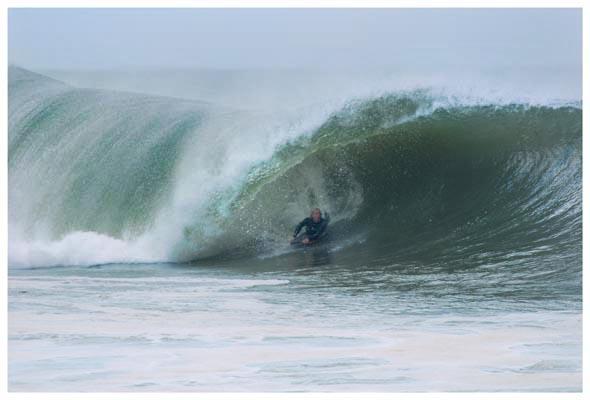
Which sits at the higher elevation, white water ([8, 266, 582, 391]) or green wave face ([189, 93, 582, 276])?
green wave face ([189, 93, 582, 276])

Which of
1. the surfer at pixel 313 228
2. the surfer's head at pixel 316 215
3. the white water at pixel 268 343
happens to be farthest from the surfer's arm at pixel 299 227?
the white water at pixel 268 343

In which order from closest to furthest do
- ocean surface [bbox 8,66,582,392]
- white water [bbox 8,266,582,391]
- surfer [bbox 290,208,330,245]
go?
white water [bbox 8,266,582,391] → ocean surface [bbox 8,66,582,392] → surfer [bbox 290,208,330,245]

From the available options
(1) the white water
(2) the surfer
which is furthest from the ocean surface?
(2) the surfer

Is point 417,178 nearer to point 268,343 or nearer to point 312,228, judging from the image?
point 312,228

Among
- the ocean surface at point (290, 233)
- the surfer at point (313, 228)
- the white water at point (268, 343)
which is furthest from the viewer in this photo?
the surfer at point (313, 228)

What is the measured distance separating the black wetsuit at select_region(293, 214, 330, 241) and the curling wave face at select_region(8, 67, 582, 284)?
0.16 m

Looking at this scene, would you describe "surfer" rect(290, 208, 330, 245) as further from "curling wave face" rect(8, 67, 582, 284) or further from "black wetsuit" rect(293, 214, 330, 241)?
"curling wave face" rect(8, 67, 582, 284)

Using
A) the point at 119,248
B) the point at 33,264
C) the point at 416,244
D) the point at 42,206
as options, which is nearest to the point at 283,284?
the point at 416,244

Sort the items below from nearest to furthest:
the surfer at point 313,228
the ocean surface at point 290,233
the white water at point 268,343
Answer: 1. the white water at point 268,343
2. the ocean surface at point 290,233
3. the surfer at point 313,228

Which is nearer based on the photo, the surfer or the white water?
the white water

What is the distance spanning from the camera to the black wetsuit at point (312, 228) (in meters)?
9.32

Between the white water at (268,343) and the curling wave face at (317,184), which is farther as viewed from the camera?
the curling wave face at (317,184)

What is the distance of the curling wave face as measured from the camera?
9344 mm

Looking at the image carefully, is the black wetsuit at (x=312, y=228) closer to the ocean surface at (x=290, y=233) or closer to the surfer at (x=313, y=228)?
the surfer at (x=313, y=228)
